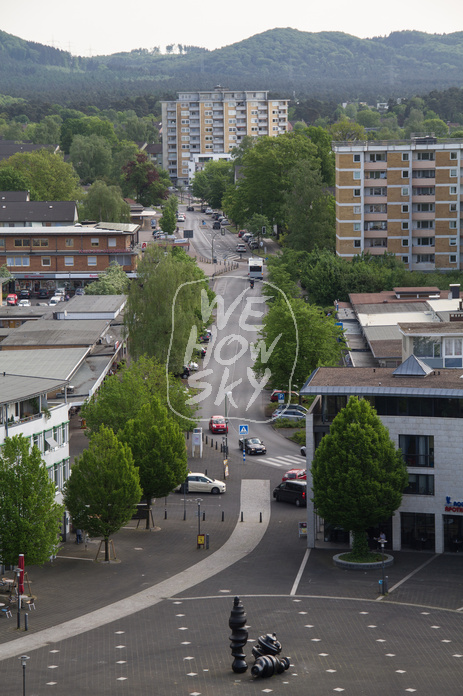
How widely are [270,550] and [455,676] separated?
16.5 m

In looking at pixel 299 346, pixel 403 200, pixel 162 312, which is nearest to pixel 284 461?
pixel 299 346

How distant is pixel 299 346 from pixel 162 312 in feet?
40.3

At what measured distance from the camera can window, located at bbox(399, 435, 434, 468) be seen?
50.2m

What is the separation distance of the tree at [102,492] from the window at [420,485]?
40.1 feet

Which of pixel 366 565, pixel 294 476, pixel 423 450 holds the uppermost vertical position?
pixel 423 450


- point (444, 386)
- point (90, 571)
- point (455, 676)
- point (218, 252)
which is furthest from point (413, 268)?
point (455, 676)

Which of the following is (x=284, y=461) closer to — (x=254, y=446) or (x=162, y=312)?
(x=254, y=446)

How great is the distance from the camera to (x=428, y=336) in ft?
193

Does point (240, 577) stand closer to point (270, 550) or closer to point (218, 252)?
point (270, 550)

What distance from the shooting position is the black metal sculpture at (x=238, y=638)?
1414 inches

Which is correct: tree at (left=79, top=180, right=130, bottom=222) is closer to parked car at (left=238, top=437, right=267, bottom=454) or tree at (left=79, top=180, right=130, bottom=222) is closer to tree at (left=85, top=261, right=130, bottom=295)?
tree at (left=85, top=261, right=130, bottom=295)

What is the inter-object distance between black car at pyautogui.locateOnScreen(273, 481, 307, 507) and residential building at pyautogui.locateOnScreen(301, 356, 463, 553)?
21.0ft

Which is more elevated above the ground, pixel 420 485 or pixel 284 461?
pixel 420 485

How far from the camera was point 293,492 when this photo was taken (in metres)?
58.8
